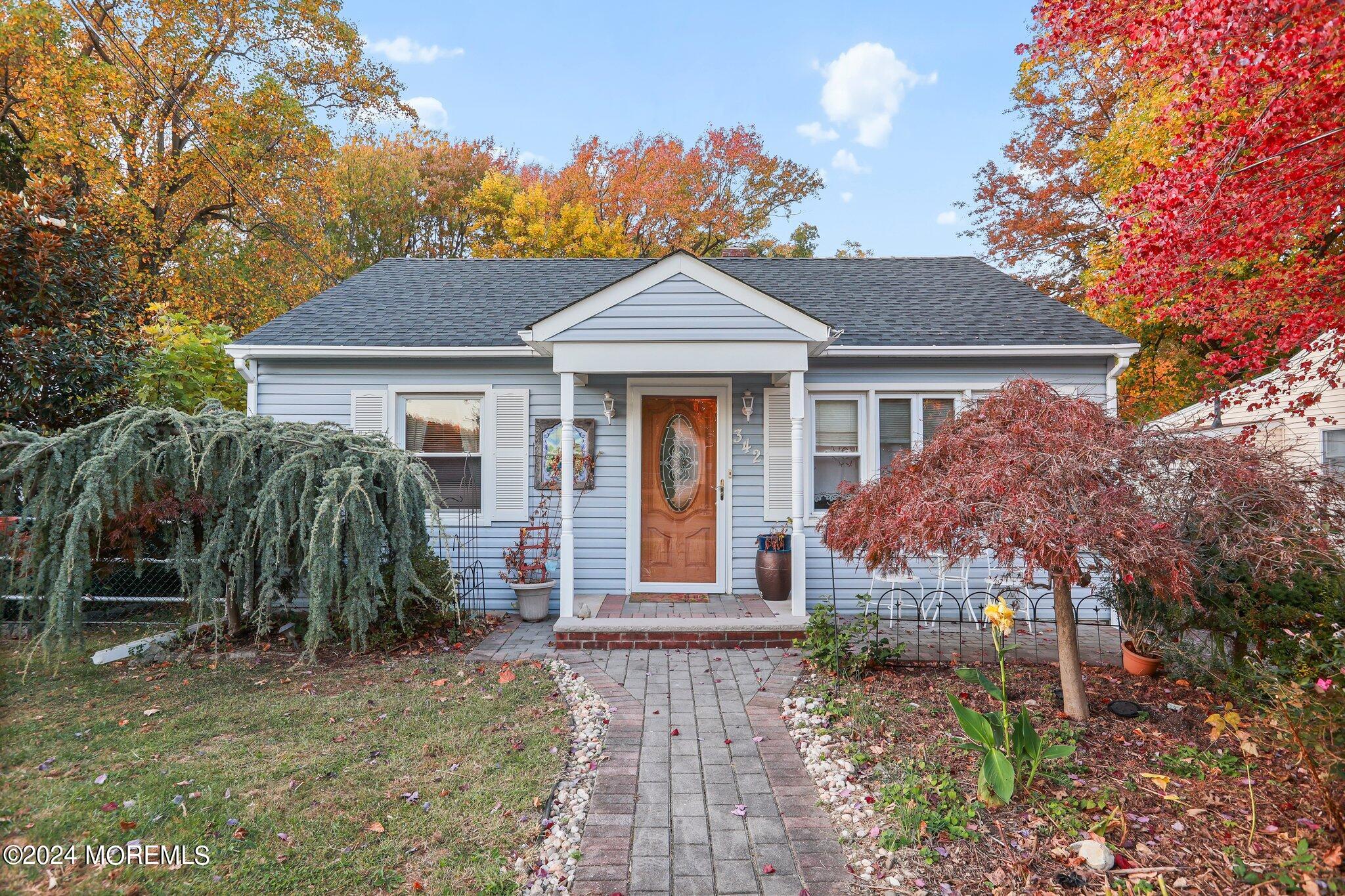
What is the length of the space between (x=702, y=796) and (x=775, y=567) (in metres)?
3.74

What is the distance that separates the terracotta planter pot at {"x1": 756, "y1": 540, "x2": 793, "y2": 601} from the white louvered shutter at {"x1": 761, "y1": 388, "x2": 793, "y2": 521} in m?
0.61

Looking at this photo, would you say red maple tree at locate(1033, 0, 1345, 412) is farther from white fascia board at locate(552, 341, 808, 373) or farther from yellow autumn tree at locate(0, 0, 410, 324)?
yellow autumn tree at locate(0, 0, 410, 324)

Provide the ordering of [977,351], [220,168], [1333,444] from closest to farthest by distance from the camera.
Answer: [977,351] < [1333,444] < [220,168]

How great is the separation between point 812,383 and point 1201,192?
12.4 feet

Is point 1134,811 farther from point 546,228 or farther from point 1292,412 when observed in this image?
point 546,228

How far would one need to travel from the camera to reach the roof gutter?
281 inches

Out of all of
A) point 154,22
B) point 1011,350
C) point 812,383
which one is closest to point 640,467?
point 812,383

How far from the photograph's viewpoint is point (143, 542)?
17.9 feet

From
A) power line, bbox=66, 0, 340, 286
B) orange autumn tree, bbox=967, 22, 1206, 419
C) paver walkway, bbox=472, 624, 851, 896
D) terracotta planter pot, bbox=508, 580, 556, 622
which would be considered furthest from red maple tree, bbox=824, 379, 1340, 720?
power line, bbox=66, 0, 340, 286

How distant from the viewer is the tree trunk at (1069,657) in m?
3.91

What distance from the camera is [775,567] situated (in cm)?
681

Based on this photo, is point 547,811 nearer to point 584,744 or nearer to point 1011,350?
point 584,744

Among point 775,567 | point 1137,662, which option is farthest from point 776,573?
point 1137,662

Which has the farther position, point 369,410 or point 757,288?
point 369,410
